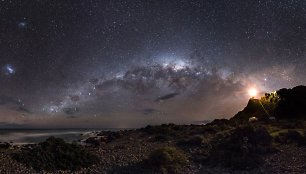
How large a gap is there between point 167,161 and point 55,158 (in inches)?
343

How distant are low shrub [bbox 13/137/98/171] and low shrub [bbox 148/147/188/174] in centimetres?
507

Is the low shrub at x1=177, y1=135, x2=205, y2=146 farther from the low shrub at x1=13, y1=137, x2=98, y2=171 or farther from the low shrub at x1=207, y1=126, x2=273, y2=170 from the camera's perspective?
the low shrub at x1=13, y1=137, x2=98, y2=171

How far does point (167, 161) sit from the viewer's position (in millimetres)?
24656

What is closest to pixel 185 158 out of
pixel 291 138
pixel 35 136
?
pixel 291 138

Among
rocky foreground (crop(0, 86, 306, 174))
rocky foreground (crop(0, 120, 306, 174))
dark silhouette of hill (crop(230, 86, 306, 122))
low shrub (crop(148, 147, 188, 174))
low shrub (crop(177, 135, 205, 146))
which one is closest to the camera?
low shrub (crop(148, 147, 188, 174))

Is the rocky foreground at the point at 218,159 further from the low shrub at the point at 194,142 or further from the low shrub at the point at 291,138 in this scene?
the low shrub at the point at 194,142

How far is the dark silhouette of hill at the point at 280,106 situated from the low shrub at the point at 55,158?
123 ft

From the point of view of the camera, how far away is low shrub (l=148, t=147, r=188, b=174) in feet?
79.4

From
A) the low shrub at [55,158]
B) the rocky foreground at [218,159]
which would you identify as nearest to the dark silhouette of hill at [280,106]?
the rocky foreground at [218,159]

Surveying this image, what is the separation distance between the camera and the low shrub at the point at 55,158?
25733 millimetres

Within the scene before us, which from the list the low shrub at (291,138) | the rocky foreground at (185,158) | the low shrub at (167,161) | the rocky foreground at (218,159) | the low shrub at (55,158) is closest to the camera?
the low shrub at (167,161)

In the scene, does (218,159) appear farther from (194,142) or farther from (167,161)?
(194,142)

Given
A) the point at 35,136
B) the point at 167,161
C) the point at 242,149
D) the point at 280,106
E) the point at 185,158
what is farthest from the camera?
the point at 35,136

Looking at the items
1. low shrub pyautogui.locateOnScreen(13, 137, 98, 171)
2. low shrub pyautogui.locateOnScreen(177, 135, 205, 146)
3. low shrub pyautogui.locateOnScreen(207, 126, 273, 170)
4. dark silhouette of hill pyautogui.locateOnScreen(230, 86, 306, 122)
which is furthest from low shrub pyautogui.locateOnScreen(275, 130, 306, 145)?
dark silhouette of hill pyautogui.locateOnScreen(230, 86, 306, 122)
